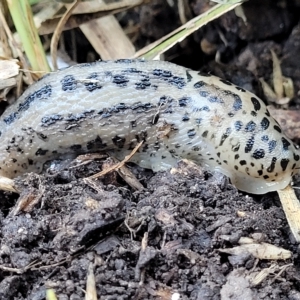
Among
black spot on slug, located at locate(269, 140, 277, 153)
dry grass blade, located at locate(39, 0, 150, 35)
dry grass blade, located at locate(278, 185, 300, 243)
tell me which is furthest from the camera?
dry grass blade, located at locate(39, 0, 150, 35)

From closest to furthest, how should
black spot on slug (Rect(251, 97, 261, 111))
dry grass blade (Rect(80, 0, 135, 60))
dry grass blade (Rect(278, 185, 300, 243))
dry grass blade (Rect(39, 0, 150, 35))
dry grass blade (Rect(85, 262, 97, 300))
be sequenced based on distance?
dry grass blade (Rect(85, 262, 97, 300)) → dry grass blade (Rect(278, 185, 300, 243)) → black spot on slug (Rect(251, 97, 261, 111)) → dry grass blade (Rect(39, 0, 150, 35)) → dry grass blade (Rect(80, 0, 135, 60))

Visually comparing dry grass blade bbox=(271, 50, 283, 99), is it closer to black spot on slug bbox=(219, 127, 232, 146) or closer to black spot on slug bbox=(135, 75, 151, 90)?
black spot on slug bbox=(219, 127, 232, 146)

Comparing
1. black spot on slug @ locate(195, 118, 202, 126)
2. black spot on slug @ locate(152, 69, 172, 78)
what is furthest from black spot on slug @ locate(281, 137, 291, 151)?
black spot on slug @ locate(152, 69, 172, 78)

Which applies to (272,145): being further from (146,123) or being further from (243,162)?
(146,123)

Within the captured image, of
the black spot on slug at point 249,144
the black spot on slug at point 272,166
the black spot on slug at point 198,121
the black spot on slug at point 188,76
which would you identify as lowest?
the black spot on slug at point 272,166

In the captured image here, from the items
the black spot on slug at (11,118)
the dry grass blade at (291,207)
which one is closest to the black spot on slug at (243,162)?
the dry grass blade at (291,207)

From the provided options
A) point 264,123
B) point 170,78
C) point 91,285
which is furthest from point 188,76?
point 91,285

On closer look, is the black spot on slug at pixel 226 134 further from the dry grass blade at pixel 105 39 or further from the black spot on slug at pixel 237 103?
the dry grass blade at pixel 105 39
